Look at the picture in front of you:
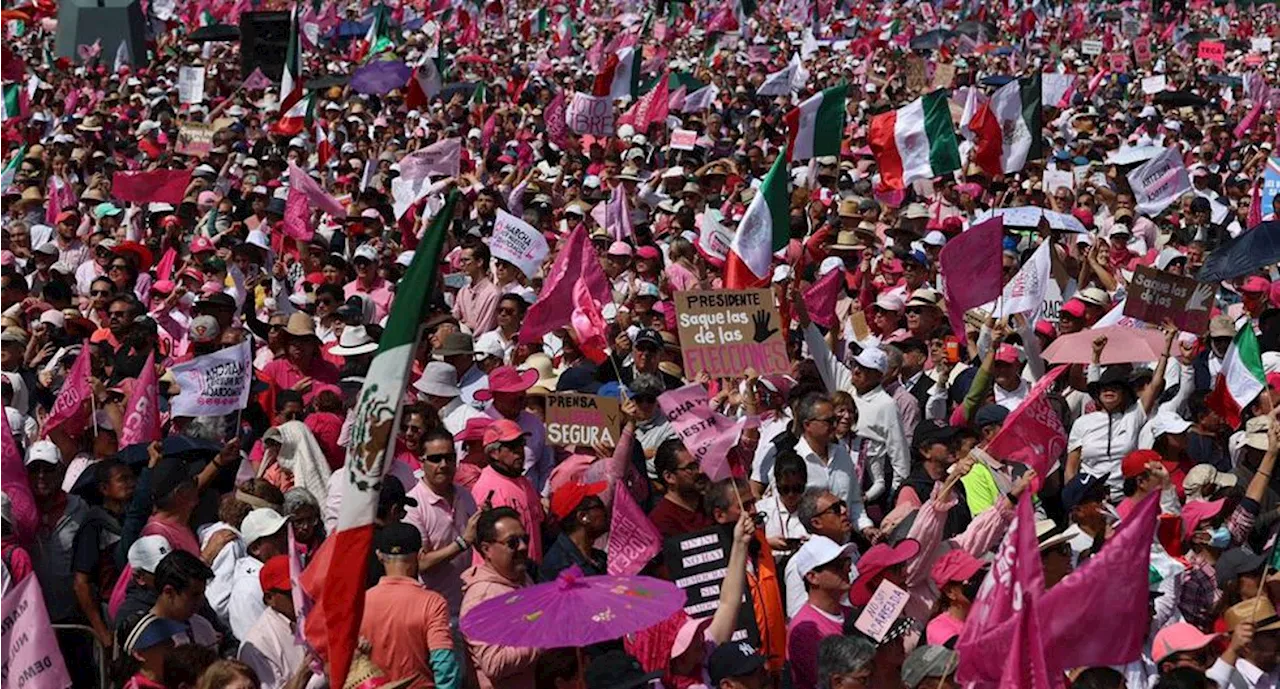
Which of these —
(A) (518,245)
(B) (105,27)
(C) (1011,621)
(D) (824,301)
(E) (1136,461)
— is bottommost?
(B) (105,27)

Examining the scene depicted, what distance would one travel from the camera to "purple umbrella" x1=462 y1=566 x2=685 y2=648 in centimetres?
568

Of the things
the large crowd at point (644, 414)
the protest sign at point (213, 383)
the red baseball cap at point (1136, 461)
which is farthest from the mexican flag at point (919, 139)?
the protest sign at point (213, 383)

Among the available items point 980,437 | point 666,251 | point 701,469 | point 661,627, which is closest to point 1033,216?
point 666,251

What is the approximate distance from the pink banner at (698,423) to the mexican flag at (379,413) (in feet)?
10.0

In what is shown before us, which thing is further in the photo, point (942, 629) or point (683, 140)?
point (683, 140)

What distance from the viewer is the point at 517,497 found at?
7496 mm

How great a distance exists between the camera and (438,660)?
20.4ft

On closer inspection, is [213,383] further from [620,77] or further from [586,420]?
[620,77]

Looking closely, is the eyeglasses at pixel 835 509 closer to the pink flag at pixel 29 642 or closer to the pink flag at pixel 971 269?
the pink flag at pixel 29 642

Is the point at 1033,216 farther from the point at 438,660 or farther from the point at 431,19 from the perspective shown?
the point at 431,19

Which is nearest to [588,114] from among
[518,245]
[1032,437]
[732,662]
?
[518,245]

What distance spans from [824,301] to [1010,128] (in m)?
5.43

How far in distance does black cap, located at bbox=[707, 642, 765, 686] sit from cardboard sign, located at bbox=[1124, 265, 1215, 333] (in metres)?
5.33

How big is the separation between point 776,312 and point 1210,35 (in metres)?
29.6
